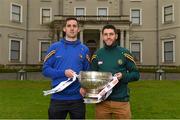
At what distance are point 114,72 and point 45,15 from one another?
3434 cm

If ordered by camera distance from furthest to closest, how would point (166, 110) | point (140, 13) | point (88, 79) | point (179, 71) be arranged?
1. point (140, 13)
2. point (179, 71)
3. point (166, 110)
4. point (88, 79)

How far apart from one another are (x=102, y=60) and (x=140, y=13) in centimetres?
3453

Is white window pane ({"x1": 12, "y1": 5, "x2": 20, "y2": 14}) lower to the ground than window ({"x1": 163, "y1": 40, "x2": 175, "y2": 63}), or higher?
higher

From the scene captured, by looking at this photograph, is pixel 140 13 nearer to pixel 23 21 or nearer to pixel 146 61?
pixel 146 61

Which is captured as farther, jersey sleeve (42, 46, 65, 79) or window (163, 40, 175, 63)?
window (163, 40, 175, 63)

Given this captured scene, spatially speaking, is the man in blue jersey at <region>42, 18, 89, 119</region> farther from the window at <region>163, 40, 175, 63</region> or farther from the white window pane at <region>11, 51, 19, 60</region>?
the window at <region>163, 40, 175, 63</region>

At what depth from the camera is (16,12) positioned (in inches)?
1447

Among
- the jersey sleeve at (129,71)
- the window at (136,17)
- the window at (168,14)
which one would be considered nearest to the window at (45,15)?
the window at (136,17)

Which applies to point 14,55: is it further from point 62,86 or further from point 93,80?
point 93,80

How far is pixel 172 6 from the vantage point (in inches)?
1446

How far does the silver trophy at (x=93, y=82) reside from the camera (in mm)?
4910

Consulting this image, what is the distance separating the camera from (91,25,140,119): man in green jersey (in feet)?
17.6

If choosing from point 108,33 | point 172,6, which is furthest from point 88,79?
point 172,6

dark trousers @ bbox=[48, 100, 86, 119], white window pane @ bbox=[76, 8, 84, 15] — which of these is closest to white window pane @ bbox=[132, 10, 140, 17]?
white window pane @ bbox=[76, 8, 84, 15]
